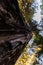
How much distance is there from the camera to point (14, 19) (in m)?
2.33

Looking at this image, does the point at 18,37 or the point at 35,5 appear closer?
the point at 18,37

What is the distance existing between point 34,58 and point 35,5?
2.15 m

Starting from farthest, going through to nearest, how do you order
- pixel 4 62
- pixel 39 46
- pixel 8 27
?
pixel 39 46 < pixel 8 27 < pixel 4 62

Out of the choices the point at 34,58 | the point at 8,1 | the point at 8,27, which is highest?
the point at 8,1

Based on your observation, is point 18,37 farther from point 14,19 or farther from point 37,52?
point 37,52

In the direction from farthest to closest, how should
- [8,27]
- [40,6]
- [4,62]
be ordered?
[40,6] < [8,27] < [4,62]

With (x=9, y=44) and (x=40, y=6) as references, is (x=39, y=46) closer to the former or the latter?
(x=40, y=6)

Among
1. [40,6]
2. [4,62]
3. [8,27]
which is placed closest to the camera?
[4,62]

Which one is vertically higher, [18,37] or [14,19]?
[14,19]

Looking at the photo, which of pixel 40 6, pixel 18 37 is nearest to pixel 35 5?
pixel 40 6

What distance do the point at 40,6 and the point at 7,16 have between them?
5813 mm

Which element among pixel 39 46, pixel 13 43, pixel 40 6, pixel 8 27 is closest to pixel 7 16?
pixel 8 27

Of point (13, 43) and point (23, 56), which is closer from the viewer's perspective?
point (13, 43)

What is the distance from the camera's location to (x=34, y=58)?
7012mm
